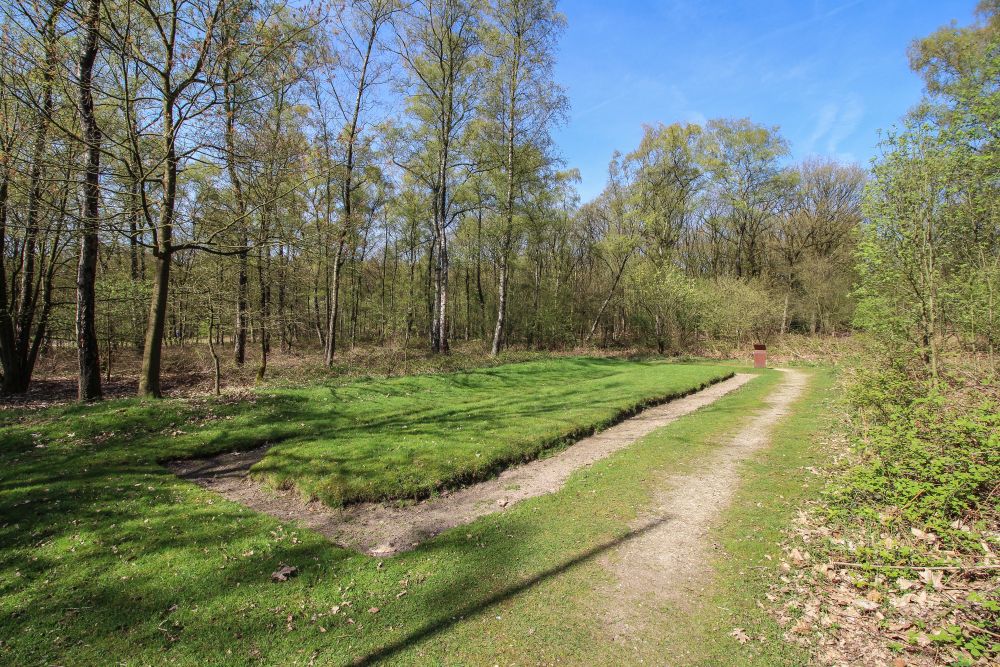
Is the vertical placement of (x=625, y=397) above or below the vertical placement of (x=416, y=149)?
below

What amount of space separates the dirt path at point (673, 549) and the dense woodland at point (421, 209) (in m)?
5.23

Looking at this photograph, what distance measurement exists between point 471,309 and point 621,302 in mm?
13510

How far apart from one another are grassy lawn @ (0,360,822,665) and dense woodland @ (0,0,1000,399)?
218 inches

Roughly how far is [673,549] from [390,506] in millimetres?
3640

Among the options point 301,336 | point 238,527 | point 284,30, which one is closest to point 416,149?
point 284,30

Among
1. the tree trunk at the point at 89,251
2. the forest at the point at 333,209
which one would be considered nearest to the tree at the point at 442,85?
the forest at the point at 333,209

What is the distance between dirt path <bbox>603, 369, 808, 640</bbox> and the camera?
3.75m

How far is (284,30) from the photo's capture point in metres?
8.34

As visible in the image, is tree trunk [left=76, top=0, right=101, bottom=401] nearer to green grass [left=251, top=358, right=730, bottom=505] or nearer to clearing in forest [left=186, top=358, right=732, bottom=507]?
clearing in forest [left=186, top=358, right=732, bottom=507]

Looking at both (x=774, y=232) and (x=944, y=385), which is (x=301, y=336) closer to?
(x=944, y=385)

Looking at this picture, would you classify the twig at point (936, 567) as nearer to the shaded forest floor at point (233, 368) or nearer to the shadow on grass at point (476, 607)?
the shadow on grass at point (476, 607)

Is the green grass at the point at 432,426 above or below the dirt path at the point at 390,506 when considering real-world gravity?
above

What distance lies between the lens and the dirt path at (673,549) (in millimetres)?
3748

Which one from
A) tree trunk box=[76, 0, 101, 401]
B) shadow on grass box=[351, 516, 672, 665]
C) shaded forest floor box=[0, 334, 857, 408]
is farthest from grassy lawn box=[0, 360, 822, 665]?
shaded forest floor box=[0, 334, 857, 408]
